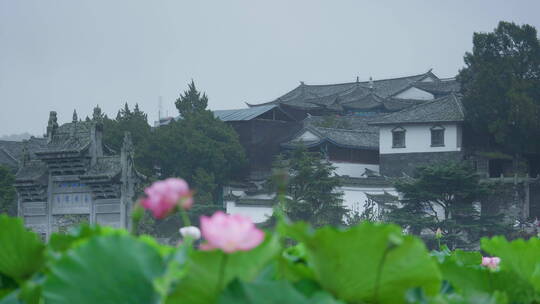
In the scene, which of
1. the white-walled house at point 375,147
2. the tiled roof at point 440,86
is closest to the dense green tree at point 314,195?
the white-walled house at point 375,147

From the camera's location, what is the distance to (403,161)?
29641 millimetres

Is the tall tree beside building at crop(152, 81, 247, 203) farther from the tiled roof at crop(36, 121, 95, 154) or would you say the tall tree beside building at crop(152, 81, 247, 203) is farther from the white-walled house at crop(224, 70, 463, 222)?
the tiled roof at crop(36, 121, 95, 154)

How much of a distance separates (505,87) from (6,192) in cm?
1445

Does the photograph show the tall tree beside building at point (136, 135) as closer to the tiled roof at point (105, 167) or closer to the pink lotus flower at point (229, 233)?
the tiled roof at point (105, 167)

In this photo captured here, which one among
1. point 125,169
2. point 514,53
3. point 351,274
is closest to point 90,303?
point 351,274

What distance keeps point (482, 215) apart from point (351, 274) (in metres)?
23.8

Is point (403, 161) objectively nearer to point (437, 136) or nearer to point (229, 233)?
point (437, 136)

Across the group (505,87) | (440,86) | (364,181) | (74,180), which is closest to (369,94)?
(440,86)

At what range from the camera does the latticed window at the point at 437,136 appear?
28828 millimetres

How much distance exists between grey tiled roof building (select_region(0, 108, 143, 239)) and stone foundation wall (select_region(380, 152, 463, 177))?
1117cm

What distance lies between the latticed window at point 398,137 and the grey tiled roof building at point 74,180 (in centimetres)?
1136

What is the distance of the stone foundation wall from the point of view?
29.1 m

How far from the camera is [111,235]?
1335 millimetres

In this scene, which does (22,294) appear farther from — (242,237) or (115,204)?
(115,204)
